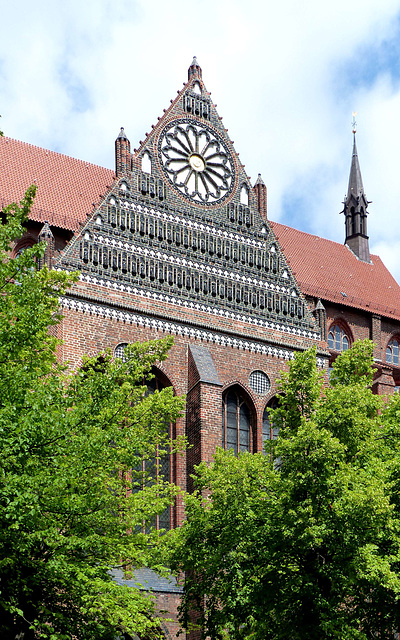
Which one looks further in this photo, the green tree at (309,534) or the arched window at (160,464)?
the arched window at (160,464)

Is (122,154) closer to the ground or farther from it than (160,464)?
farther from it

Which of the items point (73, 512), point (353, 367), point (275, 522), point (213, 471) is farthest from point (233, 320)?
point (73, 512)

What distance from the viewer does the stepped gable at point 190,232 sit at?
26516 millimetres

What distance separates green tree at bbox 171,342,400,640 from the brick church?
19.8 feet

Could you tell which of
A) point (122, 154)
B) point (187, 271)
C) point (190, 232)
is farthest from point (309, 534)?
point (122, 154)

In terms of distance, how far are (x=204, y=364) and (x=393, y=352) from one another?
16.9 m

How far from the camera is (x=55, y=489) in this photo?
13688 mm

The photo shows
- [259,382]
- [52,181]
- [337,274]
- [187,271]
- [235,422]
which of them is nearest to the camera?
[235,422]

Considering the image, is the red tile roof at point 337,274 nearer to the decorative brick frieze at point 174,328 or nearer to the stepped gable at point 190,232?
the stepped gable at point 190,232

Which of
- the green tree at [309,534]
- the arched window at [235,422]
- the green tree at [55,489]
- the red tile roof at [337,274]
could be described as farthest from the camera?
the red tile roof at [337,274]

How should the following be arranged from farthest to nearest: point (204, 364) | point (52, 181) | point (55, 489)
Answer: point (52, 181), point (204, 364), point (55, 489)

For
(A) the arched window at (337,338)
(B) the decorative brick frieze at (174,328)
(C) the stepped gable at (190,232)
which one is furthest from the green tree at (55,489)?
(A) the arched window at (337,338)

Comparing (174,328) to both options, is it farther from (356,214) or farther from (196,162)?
(356,214)

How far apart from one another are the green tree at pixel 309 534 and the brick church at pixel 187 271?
604 centimetres
